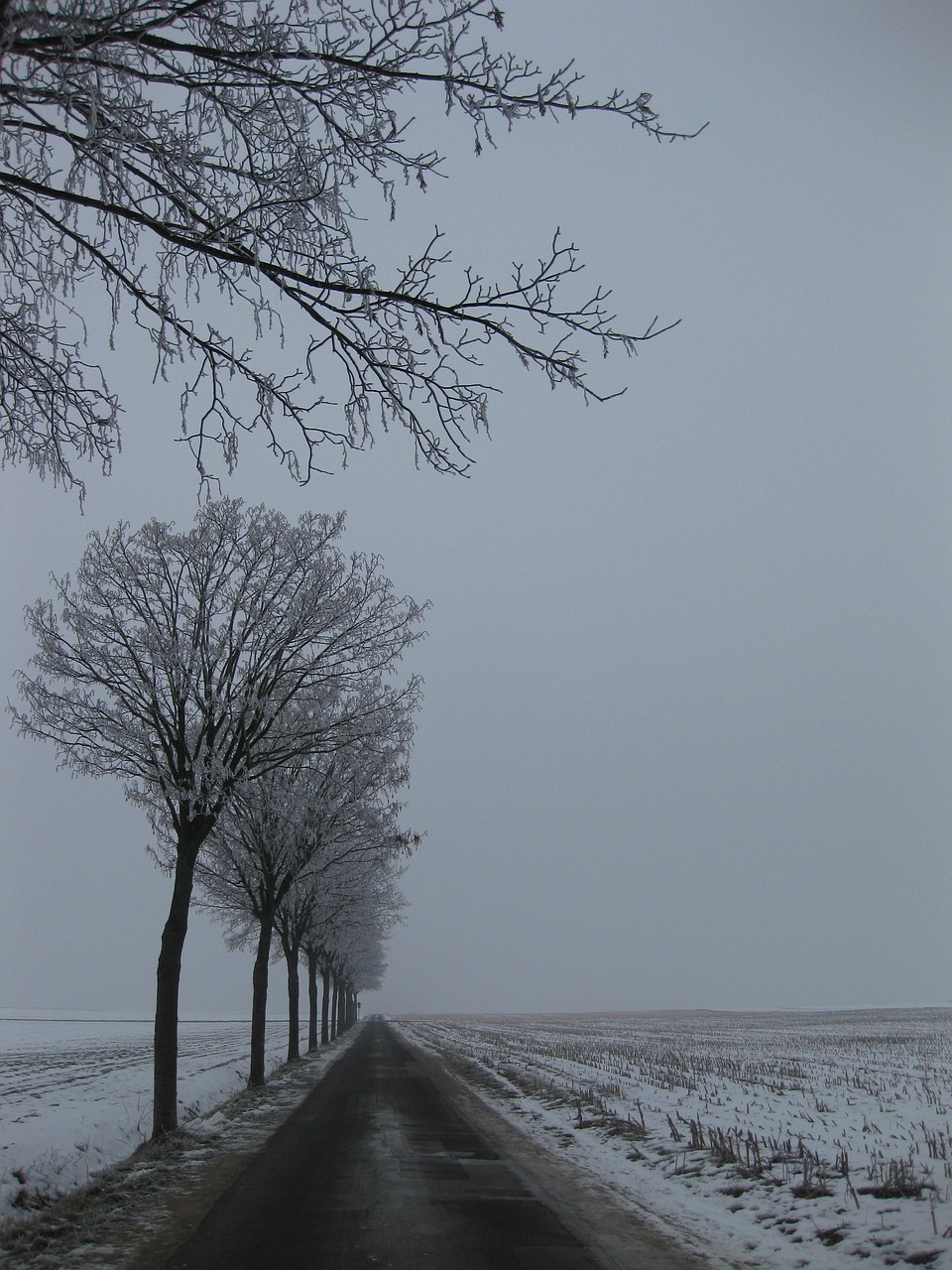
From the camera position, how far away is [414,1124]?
1287cm

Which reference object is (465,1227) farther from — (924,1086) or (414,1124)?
(924,1086)

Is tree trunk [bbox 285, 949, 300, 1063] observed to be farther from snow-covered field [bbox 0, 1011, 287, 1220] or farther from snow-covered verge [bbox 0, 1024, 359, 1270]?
snow-covered verge [bbox 0, 1024, 359, 1270]

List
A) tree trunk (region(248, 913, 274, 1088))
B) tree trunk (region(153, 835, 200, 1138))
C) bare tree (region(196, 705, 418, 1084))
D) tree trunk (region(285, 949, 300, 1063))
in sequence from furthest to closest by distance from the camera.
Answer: tree trunk (region(285, 949, 300, 1063)) < tree trunk (region(248, 913, 274, 1088)) < bare tree (region(196, 705, 418, 1084)) < tree trunk (region(153, 835, 200, 1138))

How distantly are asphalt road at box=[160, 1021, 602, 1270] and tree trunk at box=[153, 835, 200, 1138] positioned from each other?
5.55ft

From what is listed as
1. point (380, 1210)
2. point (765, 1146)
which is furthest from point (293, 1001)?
Result: point (380, 1210)

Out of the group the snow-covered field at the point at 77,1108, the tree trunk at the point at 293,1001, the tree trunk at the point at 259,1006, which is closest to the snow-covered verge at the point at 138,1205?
the snow-covered field at the point at 77,1108

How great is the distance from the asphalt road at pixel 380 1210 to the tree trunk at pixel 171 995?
5.55 ft

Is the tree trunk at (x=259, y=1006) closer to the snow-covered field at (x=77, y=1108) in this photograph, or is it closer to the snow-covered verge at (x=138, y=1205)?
the snow-covered field at (x=77, y=1108)

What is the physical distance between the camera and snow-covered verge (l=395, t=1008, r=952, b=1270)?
6562mm

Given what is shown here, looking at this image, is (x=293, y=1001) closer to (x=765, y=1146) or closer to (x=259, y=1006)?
(x=259, y=1006)

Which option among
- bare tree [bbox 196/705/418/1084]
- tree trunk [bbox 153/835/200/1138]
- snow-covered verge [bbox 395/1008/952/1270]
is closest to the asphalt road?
snow-covered verge [bbox 395/1008/952/1270]

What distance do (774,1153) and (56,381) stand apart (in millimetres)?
10013

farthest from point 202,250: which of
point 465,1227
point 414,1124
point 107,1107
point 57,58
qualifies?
point 107,1107

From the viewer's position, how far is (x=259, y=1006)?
1952 centimetres
